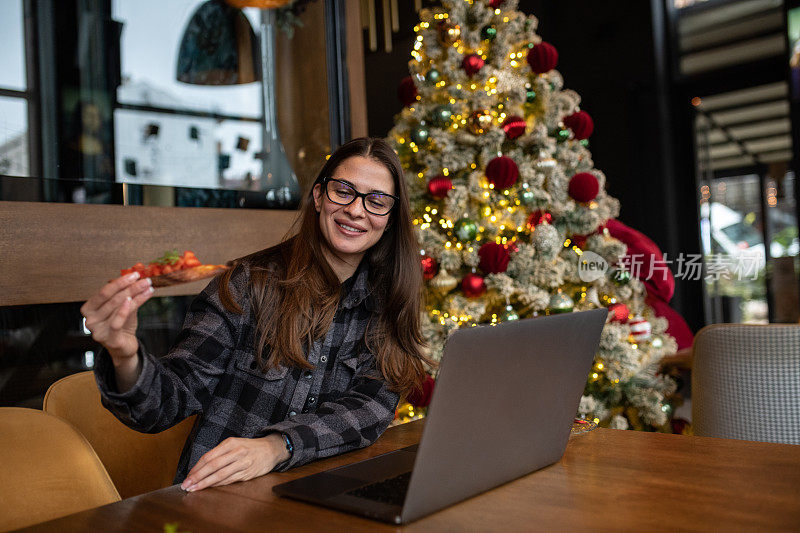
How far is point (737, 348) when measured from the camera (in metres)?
1.50

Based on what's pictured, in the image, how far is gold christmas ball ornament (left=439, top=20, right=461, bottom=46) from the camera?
270 centimetres

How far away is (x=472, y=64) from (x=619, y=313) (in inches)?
43.7

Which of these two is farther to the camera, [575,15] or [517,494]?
[575,15]

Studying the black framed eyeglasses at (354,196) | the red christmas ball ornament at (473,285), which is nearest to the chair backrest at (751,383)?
the black framed eyeglasses at (354,196)

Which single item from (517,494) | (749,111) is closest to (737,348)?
(517,494)

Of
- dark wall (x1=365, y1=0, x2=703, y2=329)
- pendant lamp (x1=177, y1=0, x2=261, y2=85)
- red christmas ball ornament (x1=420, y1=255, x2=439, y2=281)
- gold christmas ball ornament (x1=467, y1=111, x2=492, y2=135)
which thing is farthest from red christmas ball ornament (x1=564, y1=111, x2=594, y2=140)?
dark wall (x1=365, y1=0, x2=703, y2=329)

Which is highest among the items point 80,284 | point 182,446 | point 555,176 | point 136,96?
point 136,96

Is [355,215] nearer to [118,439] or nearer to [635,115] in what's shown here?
[118,439]

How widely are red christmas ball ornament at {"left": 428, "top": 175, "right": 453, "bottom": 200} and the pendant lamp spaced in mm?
924

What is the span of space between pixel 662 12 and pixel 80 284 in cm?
455

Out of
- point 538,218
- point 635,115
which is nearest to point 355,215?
point 538,218

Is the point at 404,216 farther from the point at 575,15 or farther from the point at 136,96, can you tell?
the point at 575,15

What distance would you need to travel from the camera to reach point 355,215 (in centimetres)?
144

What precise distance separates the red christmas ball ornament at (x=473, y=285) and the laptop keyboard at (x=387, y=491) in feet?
5.36
